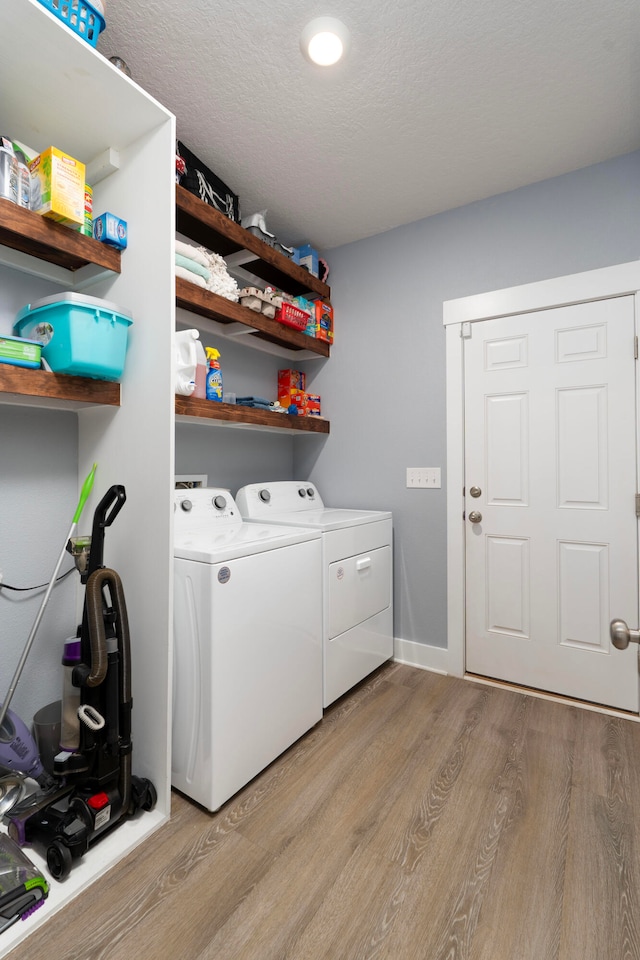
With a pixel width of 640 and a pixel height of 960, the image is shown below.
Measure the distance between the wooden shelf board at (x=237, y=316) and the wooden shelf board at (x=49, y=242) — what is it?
0.34m

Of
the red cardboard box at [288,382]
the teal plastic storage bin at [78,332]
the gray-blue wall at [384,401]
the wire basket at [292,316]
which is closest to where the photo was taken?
the teal plastic storage bin at [78,332]

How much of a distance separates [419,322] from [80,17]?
182cm

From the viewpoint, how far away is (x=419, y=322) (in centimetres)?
253

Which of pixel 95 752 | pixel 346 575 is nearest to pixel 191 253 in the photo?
pixel 346 575

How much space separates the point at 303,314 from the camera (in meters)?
2.53

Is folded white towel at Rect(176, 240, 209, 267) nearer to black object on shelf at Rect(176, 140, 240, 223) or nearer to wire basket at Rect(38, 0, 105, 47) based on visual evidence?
black object on shelf at Rect(176, 140, 240, 223)

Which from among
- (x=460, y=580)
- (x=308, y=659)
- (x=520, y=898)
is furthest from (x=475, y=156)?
(x=520, y=898)

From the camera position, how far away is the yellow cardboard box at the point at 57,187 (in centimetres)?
128

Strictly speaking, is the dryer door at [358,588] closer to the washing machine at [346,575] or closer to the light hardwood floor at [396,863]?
the washing machine at [346,575]

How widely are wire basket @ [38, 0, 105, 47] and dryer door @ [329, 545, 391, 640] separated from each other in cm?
191

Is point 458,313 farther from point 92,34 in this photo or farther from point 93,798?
point 93,798

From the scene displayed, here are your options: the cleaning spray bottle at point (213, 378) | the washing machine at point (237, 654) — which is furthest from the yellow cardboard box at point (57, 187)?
the washing machine at point (237, 654)

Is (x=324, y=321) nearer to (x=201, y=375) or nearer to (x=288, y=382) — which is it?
(x=288, y=382)

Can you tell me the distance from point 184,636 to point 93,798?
1.58 ft
